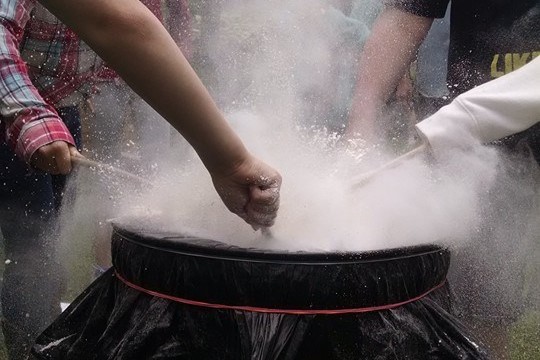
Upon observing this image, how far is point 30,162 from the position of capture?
6.77 ft

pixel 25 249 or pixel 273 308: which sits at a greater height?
pixel 273 308

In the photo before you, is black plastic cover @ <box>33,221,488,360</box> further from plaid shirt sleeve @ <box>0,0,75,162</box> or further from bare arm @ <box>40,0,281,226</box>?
plaid shirt sleeve @ <box>0,0,75,162</box>

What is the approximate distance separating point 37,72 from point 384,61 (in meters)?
1.29

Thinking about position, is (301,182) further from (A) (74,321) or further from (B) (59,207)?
(B) (59,207)

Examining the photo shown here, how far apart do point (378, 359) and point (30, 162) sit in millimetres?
1189

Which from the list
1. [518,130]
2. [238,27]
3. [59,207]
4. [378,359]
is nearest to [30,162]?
[59,207]

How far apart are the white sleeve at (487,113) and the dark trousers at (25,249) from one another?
59.6 inches

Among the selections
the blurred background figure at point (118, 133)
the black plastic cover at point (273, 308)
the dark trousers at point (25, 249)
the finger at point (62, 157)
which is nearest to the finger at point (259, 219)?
the black plastic cover at point (273, 308)

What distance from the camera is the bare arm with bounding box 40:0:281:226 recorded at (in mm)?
1260

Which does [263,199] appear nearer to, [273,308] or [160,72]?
[273,308]

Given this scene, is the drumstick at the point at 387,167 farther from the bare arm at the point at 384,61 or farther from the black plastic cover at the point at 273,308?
the bare arm at the point at 384,61

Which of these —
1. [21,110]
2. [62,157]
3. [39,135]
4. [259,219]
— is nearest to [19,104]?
[21,110]

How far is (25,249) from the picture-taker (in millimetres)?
2688

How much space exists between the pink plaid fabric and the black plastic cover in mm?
710
